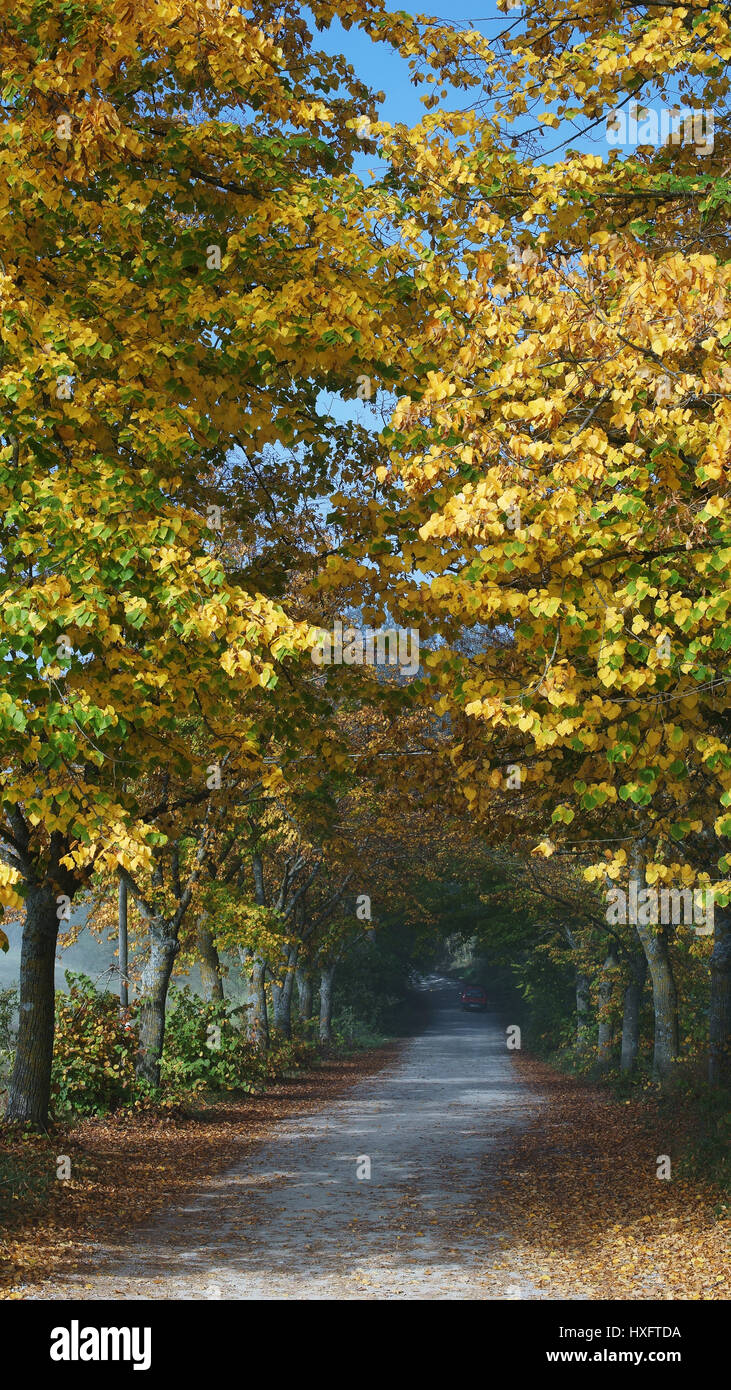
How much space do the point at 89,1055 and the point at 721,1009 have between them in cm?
912

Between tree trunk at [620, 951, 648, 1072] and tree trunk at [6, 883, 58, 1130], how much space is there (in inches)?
570

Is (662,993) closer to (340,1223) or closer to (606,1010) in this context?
(606,1010)

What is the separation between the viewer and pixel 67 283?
8.79 metres

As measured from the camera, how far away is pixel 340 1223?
11.0 metres

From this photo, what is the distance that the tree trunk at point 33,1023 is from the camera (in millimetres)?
13530

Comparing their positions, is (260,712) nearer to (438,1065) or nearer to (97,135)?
(97,135)

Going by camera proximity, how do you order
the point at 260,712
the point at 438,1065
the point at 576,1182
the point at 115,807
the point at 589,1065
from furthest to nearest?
the point at 438,1065 → the point at 589,1065 → the point at 576,1182 → the point at 260,712 → the point at 115,807

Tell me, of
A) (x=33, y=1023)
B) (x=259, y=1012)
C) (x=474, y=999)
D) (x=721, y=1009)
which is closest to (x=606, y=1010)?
(x=259, y=1012)

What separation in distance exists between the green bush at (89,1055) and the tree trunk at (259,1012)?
327 inches

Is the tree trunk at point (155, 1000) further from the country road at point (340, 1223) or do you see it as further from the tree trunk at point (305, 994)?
the tree trunk at point (305, 994)

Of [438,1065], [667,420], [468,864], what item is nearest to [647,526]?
[667,420]

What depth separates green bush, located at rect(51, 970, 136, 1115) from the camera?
1733cm
